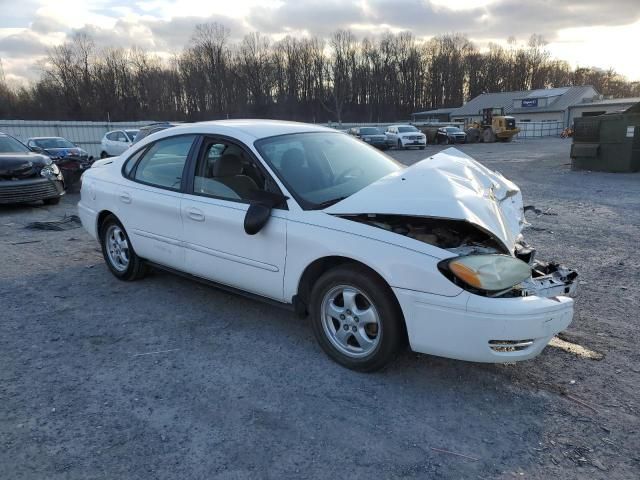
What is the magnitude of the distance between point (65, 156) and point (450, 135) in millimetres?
32386

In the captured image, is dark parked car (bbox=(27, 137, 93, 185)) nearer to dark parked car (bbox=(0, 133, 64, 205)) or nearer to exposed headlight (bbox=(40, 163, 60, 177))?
dark parked car (bbox=(0, 133, 64, 205))

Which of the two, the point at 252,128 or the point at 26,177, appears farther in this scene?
the point at 26,177

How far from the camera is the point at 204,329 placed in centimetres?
406

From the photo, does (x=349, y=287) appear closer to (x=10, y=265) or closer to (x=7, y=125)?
(x=10, y=265)

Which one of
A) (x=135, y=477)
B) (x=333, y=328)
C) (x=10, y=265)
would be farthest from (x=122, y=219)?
(x=135, y=477)

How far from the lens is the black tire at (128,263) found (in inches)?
198

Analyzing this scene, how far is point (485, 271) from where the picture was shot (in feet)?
9.30

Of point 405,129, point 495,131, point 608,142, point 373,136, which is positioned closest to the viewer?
point 608,142

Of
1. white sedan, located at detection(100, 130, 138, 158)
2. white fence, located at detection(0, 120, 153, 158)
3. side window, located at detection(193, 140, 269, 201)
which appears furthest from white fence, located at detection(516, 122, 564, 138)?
side window, located at detection(193, 140, 269, 201)

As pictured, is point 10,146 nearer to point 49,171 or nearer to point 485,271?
point 49,171

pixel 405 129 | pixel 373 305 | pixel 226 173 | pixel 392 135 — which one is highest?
pixel 405 129

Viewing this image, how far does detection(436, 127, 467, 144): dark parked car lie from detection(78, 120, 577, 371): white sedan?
125ft

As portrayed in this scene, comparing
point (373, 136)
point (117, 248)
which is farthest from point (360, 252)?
point (373, 136)

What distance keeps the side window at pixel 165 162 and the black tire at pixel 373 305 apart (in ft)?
5.97
